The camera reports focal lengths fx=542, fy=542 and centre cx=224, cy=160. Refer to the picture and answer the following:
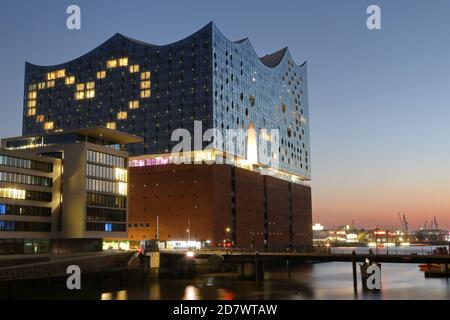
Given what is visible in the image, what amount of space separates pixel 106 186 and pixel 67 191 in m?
8.25

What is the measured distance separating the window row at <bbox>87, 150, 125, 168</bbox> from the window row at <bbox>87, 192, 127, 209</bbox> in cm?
637

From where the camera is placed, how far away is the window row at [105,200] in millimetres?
100562

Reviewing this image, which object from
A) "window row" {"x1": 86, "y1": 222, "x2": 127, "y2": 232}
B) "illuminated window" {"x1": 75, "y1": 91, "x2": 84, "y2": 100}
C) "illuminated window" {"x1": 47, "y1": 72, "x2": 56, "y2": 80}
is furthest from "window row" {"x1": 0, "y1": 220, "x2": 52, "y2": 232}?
"illuminated window" {"x1": 47, "y1": 72, "x2": 56, "y2": 80}

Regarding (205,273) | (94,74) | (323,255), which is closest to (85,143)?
(205,273)

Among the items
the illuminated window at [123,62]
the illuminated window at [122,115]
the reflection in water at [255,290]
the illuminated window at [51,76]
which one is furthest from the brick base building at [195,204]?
→ the illuminated window at [51,76]

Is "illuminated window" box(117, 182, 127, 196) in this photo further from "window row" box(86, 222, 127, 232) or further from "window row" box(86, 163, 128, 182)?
"window row" box(86, 222, 127, 232)

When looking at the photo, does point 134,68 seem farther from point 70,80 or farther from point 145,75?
point 70,80

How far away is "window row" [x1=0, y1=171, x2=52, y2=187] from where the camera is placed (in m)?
88.8

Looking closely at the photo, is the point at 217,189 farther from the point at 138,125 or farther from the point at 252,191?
the point at 138,125

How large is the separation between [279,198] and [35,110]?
77498mm

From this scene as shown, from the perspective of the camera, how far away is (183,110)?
448 feet

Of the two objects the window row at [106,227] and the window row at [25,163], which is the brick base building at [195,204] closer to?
the window row at [106,227]

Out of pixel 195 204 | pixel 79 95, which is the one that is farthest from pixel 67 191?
pixel 79 95

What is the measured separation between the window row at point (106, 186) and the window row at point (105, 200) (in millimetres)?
974
